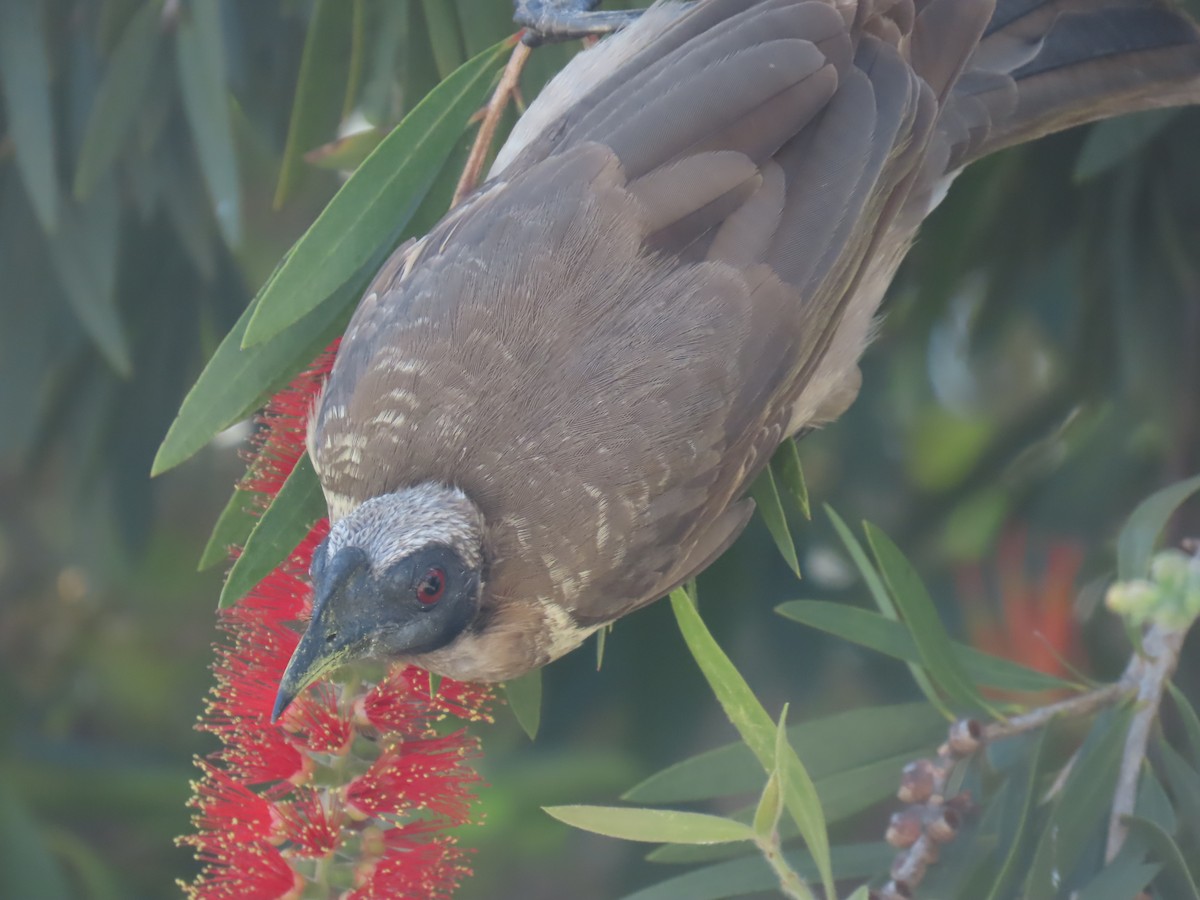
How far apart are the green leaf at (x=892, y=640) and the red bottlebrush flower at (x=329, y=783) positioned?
1.42 feet

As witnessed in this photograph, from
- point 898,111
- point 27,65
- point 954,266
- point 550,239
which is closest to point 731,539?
point 550,239

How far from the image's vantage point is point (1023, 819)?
1.66 metres

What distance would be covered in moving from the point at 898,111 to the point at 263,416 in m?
0.93

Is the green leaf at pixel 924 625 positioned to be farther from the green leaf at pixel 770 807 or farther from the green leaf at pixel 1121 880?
the green leaf at pixel 770 807

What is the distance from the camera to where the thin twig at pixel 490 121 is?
1886mm

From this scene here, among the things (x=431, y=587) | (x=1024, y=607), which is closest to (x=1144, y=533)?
(x=431, y=587)

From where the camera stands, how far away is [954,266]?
8.73 ft

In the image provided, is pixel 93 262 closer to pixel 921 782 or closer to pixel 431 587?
pixel 431 587

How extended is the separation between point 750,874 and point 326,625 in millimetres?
606

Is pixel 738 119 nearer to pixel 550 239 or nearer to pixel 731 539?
pixel 550 239

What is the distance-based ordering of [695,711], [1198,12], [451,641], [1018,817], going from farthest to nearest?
1. [695,711]
2. [1198,12]
3. [451,641]
4. [1018,817]

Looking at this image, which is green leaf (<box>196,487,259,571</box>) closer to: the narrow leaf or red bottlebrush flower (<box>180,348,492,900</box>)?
red bottlebrush flower (<box>180,348,492,900</box>)

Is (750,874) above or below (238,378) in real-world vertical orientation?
below

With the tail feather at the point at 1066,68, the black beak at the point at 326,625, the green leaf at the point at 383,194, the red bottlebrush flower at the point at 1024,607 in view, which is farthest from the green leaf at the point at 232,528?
the red bottlebrush flower at the point at 1024,607
